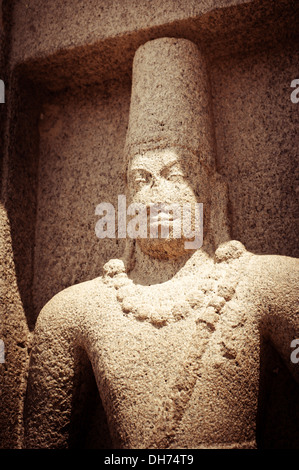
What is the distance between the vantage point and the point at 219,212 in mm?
2221

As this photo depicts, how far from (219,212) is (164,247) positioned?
35cm

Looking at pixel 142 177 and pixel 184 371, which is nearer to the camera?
pixel 184 371

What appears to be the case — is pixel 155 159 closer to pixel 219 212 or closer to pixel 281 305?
pixel 219 212

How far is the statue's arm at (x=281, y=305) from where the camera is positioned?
1773 millimetres

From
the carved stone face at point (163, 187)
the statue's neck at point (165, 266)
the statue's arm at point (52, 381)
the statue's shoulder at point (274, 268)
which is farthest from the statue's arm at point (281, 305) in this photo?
the statue's arm at point (52, 381)

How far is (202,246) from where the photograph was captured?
7.06 ft

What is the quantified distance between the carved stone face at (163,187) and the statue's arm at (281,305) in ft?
1.45

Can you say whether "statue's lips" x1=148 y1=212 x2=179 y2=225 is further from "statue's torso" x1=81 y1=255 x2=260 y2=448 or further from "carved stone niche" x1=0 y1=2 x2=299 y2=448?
"statue's torso" x1=81 y1=255 x2=260 y2=448

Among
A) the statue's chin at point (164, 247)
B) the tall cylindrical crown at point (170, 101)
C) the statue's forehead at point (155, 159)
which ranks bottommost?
the statue's chin at point (164, 247)

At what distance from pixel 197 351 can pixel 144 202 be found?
740 mm

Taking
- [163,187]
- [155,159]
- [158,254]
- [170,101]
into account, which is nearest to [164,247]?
[158,254]

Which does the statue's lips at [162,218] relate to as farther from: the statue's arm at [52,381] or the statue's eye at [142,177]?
the statue's arm at [52,381]

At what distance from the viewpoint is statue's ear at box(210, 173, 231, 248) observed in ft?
7.09

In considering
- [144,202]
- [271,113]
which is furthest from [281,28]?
[144,202]
